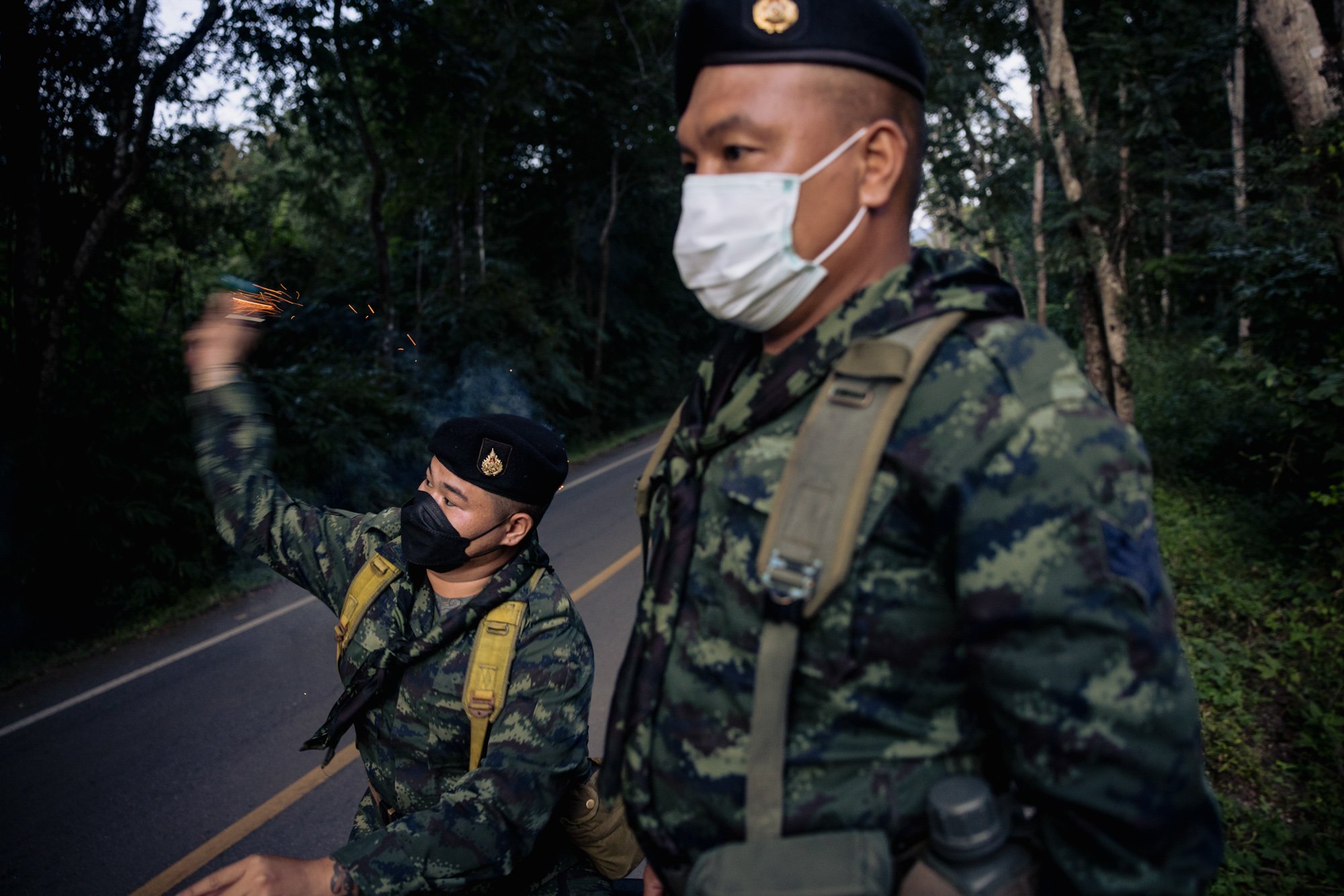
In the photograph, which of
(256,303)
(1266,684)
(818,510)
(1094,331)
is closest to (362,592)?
(256,303)

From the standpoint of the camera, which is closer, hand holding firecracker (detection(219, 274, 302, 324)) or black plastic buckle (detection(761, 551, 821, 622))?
black plastic buckle (detection(761, 551, 821, 622))

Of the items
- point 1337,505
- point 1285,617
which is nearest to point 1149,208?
point 1337,505

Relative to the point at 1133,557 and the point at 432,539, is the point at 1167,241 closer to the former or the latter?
the point at 432,539

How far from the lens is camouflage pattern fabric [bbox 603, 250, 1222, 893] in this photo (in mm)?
825

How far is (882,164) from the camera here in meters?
1.11

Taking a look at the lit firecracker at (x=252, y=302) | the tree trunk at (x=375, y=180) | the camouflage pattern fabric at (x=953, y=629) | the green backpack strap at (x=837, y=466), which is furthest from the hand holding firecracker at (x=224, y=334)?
the tree trunk at (x=375, y=180)

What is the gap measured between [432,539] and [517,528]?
8.6 inches

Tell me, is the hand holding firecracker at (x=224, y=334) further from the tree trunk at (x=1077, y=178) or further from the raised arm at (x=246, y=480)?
the tree trunk at (x=1077, y=178)

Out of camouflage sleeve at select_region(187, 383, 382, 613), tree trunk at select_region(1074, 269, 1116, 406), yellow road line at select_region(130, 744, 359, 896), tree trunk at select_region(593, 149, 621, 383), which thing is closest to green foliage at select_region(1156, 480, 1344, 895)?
tree trunk at select_region(1074, 269, 1116, 406)

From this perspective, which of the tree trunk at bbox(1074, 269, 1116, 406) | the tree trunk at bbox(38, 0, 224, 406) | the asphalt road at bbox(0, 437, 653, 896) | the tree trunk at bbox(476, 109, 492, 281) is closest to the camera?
the asphalt road at bbox(0, 437, 653, 896)

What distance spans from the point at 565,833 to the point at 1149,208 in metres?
10.5

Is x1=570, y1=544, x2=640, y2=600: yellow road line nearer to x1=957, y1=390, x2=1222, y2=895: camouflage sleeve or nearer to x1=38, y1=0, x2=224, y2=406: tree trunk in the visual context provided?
x1=38, y1=0, x2=224, y2=406: tree trunk

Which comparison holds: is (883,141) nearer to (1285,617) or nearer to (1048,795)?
(1048,795)

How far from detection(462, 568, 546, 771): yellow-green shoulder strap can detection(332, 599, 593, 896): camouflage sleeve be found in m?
0.02
